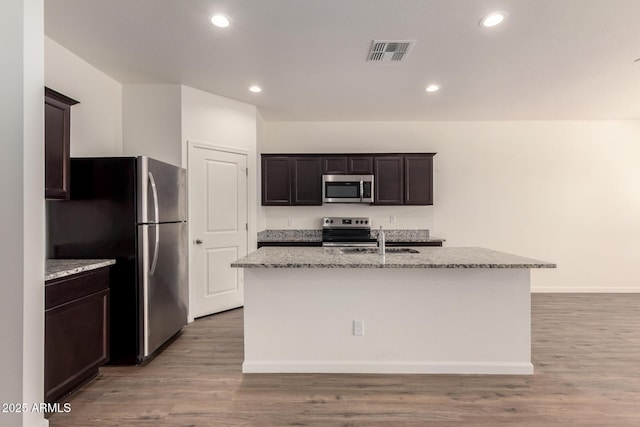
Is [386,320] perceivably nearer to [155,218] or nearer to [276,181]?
[155,218]

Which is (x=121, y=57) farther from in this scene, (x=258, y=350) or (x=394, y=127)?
(x=394, y=127)

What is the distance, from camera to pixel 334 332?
7.86ft

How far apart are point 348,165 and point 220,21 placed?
2682 millimetres

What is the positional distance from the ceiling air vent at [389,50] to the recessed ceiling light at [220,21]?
1192 mm

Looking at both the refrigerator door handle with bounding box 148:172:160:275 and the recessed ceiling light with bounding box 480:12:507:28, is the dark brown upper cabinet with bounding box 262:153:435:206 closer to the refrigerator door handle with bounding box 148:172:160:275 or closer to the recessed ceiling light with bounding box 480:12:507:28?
the refrigerator door handle with bounding box 148:172:160:275

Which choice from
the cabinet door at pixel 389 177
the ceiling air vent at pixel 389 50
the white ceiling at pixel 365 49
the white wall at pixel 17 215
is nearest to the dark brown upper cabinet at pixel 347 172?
the cabinet door at pixel 389 177

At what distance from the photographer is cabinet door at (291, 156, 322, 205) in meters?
4.58

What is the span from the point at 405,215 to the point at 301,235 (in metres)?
1.72

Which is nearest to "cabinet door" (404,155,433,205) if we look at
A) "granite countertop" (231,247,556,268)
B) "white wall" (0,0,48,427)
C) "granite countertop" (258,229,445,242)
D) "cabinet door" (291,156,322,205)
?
"granite countertop" (258,229,445,242)

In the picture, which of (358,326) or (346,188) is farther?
(346,188)

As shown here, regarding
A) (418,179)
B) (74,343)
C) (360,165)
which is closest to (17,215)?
(74,343)

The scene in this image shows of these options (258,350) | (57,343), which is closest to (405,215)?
(258,350)

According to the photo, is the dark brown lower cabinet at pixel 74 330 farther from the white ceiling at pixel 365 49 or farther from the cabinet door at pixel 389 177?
the cabinet door at pixel 389 177

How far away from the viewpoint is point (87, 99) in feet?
10.1
